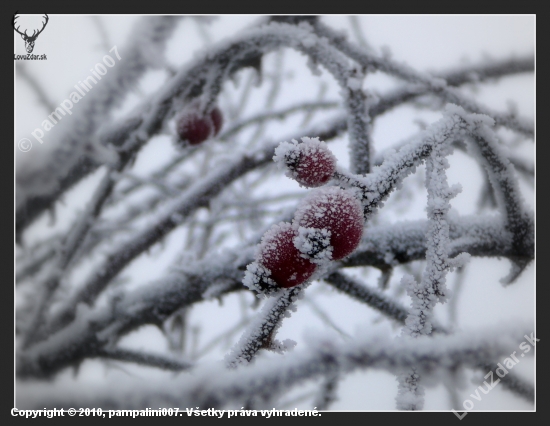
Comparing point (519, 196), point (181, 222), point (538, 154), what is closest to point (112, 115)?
point (181, 222)

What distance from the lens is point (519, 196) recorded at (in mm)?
733

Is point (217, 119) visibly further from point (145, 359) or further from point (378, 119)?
point (145, 359)

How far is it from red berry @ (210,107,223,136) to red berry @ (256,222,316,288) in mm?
743

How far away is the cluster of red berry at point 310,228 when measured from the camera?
0.39 meters

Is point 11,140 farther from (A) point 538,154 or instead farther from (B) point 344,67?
(A) point 538,154

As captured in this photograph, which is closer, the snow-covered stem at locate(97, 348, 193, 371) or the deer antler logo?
the snow-covered stem at locate(97, 348, 193, 371)

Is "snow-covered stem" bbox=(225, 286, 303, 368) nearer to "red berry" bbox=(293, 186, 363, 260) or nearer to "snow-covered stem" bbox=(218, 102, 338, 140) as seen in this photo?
"red berry" bbox=(293, 186, 363, 260)

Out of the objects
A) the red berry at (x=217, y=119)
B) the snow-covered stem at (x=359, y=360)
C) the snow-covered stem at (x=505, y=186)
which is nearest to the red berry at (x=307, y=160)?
the snow-covered stem at (x=359, y=360)

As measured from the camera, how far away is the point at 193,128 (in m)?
1.04

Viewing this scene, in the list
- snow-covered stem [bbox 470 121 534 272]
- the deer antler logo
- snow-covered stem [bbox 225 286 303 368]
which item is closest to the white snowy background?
the deer antler logo

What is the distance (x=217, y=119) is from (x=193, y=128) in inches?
4.2

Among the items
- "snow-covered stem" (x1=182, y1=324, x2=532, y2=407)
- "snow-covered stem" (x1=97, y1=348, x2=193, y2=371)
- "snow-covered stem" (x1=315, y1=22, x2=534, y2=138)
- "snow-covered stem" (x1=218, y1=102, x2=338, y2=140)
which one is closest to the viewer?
"snow-covered stem" (x1=182, y1=324, x2=532, y2=407)

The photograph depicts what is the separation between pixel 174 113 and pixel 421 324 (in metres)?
0.77

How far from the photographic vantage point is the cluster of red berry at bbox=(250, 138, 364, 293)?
39 cm
